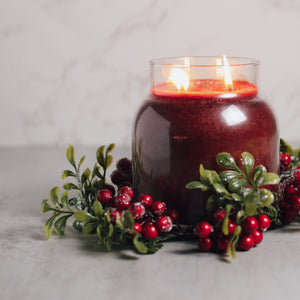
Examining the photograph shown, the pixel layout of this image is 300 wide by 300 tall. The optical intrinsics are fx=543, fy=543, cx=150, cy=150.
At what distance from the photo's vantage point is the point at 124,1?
4.43 feet

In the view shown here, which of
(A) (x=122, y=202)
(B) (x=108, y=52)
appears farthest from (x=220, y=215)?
(B) (x=108, y=52)

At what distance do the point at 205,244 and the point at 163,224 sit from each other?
6 centimetres

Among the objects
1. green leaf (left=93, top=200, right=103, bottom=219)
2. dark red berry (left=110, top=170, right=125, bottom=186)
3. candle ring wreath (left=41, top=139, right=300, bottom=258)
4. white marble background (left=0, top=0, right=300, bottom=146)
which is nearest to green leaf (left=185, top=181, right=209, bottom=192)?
candle ring wreath (left=41, top=139, right=300, bottom=258)

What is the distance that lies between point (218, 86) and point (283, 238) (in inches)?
8.6

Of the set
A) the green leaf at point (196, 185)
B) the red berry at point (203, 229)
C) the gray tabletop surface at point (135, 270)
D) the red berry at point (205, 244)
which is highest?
the green leaf at point (196, 185)

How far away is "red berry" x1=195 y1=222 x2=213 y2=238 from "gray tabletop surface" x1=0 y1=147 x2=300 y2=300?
0.10 feet

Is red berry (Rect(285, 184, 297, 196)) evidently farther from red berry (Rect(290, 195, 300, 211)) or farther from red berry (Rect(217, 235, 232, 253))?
red berry (Rect(217, 235, 232, 253))

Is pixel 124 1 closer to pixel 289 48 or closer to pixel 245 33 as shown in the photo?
pixel 245 33

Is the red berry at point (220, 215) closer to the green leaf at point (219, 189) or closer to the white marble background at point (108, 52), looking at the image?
the green leaf at point (219, 189)

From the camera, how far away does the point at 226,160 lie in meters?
Answer: 0.66

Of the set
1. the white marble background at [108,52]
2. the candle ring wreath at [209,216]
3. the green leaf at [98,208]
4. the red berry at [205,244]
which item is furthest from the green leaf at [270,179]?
the white marble background at [108,52]

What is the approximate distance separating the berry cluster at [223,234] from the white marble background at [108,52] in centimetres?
78

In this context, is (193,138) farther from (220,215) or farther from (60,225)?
(60,225)

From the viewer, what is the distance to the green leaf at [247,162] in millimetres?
656
